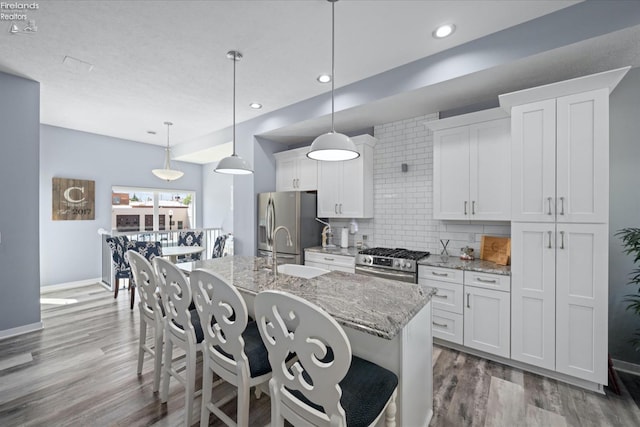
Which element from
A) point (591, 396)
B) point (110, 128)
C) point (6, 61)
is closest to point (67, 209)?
point (110, 128)

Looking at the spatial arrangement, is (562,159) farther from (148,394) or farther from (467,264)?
(148,394)

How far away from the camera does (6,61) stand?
280cm

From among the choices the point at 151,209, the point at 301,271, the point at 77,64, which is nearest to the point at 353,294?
the point at 301,271

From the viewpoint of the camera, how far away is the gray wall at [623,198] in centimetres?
245

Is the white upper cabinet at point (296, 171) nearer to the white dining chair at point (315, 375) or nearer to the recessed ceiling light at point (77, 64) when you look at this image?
the recessed ceiling light at point (77, 64)

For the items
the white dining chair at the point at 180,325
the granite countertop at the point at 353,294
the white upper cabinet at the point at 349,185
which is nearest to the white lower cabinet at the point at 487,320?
the granite countertop at the point at 353,294

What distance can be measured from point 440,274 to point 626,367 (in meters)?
1.69

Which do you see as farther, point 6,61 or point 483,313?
point 6,61

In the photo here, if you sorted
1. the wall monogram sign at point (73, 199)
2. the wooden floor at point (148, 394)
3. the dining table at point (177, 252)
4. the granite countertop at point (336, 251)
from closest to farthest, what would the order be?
the wooden floor at point (148, 394) → the granite countertop at point (336, 251) → the dining table at point (177, 252) → the wall monogram sign at point (73, 199)

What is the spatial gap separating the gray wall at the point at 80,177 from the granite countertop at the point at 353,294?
4.50m

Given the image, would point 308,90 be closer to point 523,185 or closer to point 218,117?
point 218,117

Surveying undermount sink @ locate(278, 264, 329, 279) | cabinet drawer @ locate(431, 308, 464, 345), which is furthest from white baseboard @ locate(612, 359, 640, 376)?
undermount sink @ locate(278, 264, 329, 279)

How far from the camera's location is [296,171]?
4512mm

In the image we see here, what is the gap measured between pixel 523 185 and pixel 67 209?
6.94 m
